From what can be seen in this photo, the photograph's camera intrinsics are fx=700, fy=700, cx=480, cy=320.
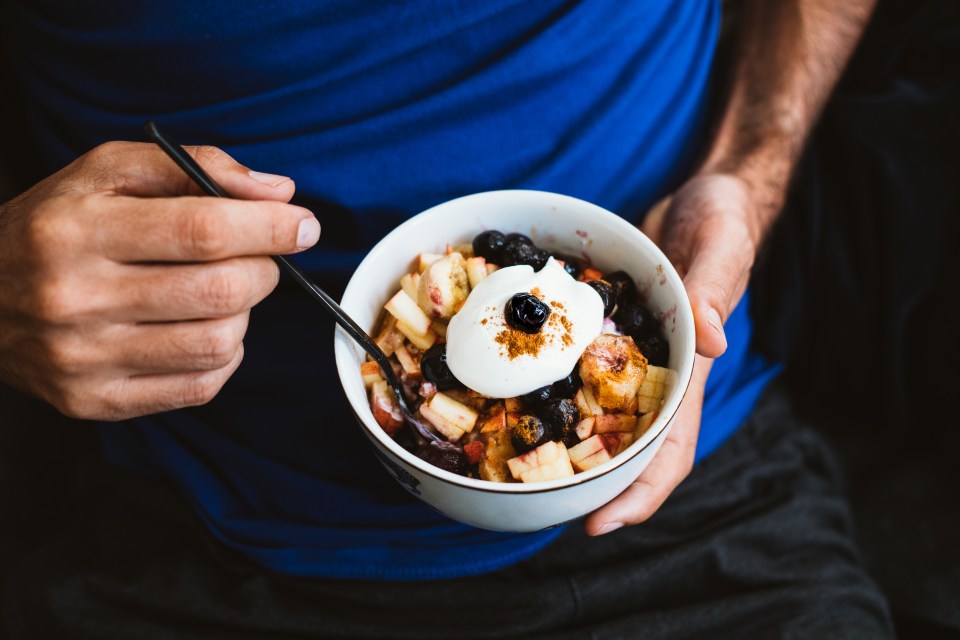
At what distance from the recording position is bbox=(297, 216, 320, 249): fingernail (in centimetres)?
74

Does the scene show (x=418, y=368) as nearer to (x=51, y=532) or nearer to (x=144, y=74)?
(x=144, y=74)

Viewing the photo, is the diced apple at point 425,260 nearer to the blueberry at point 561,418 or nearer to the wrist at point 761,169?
the blueberry at point 561,418

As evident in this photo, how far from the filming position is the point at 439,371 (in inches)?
32.1

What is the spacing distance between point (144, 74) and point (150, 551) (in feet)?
2.38

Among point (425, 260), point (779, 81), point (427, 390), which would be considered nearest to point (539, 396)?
point (427, 390)

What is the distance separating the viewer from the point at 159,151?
783 millimetres

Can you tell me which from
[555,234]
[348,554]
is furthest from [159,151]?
[348,554]

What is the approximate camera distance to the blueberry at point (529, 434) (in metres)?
0.75

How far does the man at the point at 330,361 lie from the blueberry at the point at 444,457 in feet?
0.64

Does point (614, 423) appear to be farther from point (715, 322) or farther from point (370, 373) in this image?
point (370, 373)

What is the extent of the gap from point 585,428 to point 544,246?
0.93 ft

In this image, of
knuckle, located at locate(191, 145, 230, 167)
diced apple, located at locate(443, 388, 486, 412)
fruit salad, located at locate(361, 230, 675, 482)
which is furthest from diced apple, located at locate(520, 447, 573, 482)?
knuckle, located at locate(191, 145, 230, 167)

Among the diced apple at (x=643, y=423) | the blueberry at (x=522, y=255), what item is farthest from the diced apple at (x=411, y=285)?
the diced apple at (x=643, y=423)

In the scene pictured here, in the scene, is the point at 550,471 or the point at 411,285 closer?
the point at 550,471
